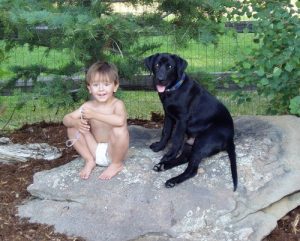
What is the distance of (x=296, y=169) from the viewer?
500 cm

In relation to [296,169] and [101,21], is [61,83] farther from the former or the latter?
[296,169]

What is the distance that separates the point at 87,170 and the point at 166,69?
0.98 m

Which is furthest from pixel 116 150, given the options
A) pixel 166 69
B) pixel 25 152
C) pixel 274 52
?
pixel 274 52

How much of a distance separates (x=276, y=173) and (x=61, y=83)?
211cm

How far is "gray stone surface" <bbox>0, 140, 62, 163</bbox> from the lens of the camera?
5840 mm

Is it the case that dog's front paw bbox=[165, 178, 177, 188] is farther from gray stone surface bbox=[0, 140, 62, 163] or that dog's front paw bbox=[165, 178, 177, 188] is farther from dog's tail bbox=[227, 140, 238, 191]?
gray stone surface bbox=[0, 140, 62, 163]

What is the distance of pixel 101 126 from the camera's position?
16.5 ft

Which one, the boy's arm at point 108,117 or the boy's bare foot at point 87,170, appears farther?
the boy's bare foot at point 87,170

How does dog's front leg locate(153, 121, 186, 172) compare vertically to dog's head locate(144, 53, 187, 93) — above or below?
below

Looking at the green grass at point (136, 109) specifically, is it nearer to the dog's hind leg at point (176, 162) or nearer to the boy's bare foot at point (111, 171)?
the dog's hind leg at point (176, 162)

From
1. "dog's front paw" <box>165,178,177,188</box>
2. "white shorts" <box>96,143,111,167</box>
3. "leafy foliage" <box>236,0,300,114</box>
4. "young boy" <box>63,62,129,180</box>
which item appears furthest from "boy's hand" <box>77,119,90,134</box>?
"leafy foliage" <box>236,0,300,114</box>

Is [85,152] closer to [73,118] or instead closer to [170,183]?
[73,118]

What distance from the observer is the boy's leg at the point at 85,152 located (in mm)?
5000

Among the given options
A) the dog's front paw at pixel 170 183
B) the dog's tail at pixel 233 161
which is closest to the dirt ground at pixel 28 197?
the dog's tail at pixel 233 161
